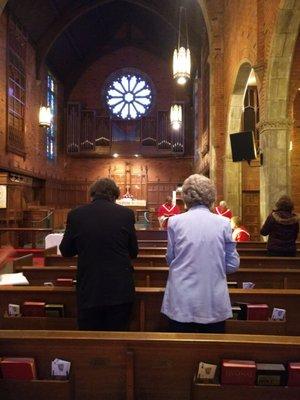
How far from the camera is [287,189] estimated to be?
8.52 meters

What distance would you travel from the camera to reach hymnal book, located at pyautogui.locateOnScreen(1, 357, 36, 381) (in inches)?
79.1

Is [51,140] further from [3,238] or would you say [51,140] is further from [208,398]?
[208,398]

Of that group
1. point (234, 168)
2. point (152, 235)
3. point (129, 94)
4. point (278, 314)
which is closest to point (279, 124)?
point (152, 235)

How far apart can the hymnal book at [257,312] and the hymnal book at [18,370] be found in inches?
68.2

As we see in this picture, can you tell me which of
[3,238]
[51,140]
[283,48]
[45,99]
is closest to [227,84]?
[283,48]

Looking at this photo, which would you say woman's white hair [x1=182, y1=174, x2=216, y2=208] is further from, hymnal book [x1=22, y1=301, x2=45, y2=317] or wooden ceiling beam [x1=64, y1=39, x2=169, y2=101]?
wooden ceiling beam [x1=64, y1=39, x2=169, y2=101]

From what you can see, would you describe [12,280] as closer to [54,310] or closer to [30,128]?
[54,310]

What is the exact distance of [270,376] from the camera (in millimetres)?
1935

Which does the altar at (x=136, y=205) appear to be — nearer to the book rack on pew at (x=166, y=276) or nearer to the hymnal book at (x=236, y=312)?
the book rack on pew at (x=166, y=276)

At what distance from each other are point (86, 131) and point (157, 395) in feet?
73.2

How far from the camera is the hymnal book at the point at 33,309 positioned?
3318 millimetres

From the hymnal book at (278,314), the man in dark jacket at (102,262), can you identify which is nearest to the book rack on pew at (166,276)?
the hymnal book at (278,314)

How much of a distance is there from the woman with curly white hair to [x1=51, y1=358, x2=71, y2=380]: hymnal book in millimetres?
763

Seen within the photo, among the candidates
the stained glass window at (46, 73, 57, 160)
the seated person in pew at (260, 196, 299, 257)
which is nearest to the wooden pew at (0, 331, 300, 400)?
the seated person in pew at (260, 196, 299, 257)
